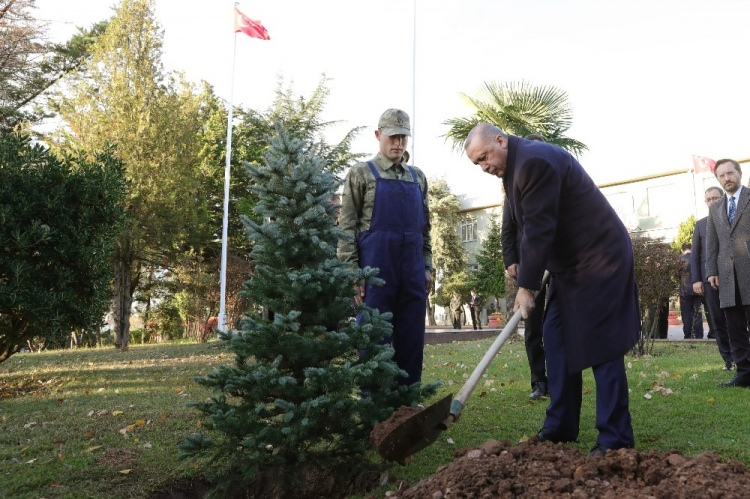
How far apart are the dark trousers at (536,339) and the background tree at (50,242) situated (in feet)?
17.8

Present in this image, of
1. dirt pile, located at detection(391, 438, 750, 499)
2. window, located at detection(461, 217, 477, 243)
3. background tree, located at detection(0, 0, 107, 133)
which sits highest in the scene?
background tree, located at detection(0, 0, 107, 133)

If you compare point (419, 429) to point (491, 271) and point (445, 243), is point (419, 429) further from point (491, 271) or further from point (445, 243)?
point (445, 243)

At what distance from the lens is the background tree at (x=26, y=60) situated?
1967 cm

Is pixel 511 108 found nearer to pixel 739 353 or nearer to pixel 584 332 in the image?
pixel 739 353

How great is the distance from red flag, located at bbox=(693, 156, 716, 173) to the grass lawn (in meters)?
21.7

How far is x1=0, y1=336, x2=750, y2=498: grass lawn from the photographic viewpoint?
3.77 meters

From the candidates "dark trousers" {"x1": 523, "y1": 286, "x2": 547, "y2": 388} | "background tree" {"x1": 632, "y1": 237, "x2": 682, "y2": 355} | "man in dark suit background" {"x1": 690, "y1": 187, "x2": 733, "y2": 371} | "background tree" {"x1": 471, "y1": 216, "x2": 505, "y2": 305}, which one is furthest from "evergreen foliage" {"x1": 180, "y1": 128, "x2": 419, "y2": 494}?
"background tree" {"x1": 471, "y1": 216, "x2": 505, "y2": 305}

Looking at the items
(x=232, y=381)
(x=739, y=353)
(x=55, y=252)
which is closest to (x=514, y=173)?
(x=232, y=381)

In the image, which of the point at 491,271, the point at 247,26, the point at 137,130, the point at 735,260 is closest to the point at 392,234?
the point at 735,260

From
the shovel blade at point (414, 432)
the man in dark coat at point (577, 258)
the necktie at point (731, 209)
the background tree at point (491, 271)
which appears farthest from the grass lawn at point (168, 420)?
the background tree at point (491, 271)

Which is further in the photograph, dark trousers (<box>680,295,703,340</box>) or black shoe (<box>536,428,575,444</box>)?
dark trousers (<box>680,295,703,340</box>)

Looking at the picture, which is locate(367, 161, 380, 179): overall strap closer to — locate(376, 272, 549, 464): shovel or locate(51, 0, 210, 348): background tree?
locate(376, 272, 549, 464): shovel

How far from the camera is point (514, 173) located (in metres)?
3.48

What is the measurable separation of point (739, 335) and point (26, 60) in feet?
81.3
